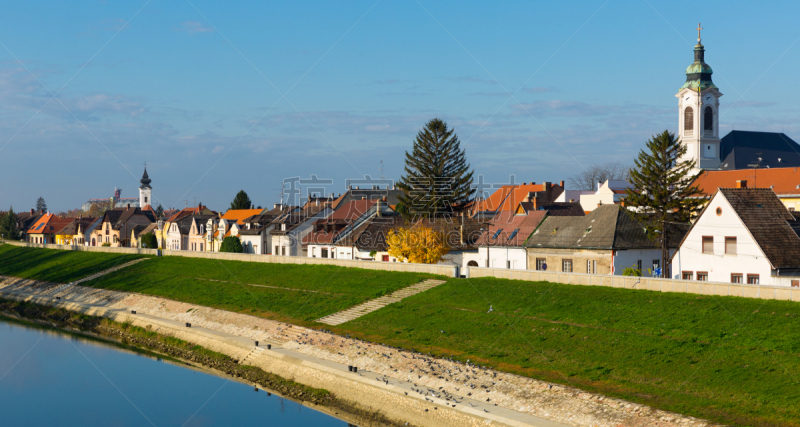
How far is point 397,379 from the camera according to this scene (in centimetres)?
2916

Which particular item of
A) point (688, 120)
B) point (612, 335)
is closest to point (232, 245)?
point (612, 335)

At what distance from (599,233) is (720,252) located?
9.44 m

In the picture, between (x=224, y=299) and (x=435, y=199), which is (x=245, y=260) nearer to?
(x=224, y=299)

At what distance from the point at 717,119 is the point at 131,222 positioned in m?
100

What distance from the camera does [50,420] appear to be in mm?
31656

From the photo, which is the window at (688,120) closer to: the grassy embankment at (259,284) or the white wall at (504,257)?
the white wall at (504,257)

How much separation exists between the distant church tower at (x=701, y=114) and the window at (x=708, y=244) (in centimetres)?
6602

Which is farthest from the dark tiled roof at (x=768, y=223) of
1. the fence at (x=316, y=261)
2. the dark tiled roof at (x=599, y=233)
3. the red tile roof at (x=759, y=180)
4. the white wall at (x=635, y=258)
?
the red tile roof at (x=759, y=180)

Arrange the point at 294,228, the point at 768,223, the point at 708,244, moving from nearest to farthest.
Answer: the point at 768,223, the point at 708,244, the point at 294,228

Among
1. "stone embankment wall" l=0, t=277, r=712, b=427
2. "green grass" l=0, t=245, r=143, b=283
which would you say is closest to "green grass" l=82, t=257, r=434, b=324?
"stone embankment wall" l=0, t=277, r=712, b=427

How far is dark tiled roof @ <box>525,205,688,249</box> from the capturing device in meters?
47.6

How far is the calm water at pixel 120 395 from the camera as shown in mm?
30859

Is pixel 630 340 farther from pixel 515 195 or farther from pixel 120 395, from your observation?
pixel 515 195

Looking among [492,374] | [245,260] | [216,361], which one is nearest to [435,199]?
[245,260]
